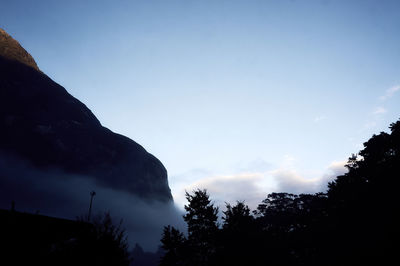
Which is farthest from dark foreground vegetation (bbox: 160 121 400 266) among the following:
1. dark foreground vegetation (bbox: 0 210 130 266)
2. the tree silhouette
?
dark foreground vegetation (bbox: 0 210 130 266)

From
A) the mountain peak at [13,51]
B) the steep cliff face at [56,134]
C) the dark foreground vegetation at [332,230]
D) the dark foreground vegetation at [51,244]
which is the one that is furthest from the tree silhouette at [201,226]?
the mountain peak at [13,51]

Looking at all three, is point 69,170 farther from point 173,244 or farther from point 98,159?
point 173,244

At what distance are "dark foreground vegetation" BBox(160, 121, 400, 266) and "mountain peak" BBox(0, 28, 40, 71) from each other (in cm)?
19690

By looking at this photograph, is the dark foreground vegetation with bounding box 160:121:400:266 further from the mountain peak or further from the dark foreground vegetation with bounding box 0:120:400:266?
the mountain peak

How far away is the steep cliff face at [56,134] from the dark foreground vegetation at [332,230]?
471 feet

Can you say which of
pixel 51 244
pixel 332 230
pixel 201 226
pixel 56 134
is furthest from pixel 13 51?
pixel 332 230

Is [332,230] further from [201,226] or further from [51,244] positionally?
[51,244]

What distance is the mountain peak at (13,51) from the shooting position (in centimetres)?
16312

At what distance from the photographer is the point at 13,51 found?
170 metres

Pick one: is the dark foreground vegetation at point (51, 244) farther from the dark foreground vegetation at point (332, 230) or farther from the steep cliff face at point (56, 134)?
the steep cliff face at point (56, 134)

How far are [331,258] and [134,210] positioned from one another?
564 feet

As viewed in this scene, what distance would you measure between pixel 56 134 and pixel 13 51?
3253 inches

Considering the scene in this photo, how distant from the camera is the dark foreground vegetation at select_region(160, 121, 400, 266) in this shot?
22156 mm

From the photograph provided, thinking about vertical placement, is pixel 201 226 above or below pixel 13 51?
below
